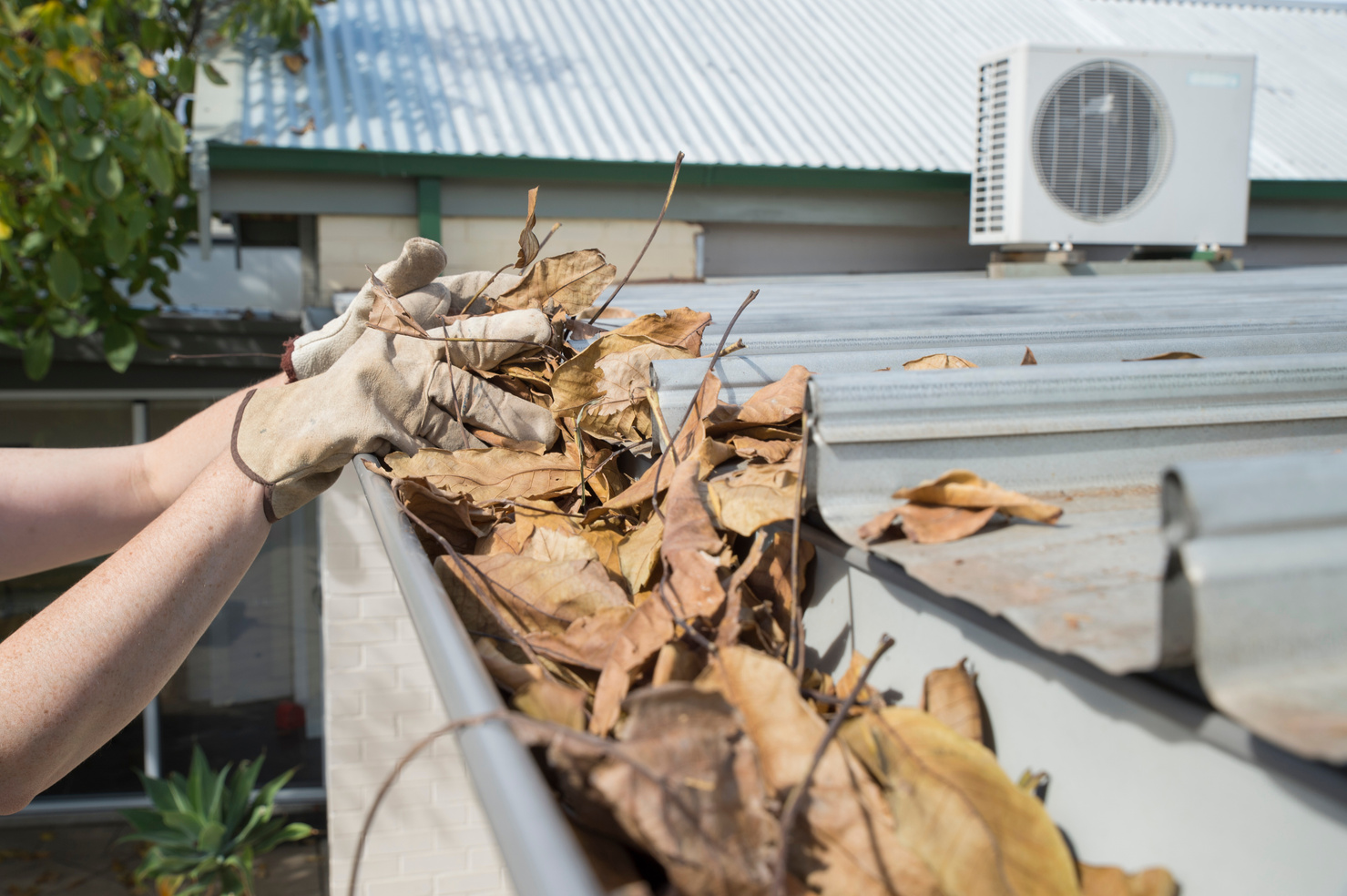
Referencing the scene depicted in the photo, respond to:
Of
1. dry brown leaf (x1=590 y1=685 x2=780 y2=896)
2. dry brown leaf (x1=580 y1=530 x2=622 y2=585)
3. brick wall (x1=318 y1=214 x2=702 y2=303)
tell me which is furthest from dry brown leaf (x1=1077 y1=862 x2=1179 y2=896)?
brick wall (x1=318 y1=214 x2=702 y2=303)

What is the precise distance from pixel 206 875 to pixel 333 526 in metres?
2.36

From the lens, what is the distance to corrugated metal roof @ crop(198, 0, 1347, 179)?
202 inches

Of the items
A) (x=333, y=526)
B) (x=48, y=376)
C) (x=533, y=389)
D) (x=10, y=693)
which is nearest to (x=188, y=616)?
(x=10, y=693)

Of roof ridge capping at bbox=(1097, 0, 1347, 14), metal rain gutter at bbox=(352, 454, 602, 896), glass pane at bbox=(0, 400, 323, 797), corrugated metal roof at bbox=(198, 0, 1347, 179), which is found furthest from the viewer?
roof ridge capping at bbox=(1097, 0, 1347, 14)

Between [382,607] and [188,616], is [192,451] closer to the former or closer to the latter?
[188,616]

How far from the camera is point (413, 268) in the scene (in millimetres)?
1548

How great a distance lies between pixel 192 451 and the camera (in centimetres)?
190

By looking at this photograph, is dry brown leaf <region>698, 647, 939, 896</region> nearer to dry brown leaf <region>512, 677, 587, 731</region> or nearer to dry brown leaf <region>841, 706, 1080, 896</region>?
dry brown leaf <region>841, 706, 1080, 896</region>

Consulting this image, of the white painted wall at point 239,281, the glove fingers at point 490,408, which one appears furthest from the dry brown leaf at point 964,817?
the white painted wall at point 239,281

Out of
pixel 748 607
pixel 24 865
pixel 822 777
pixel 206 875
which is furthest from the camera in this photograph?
pixel 24 865

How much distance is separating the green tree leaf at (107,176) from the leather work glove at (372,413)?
3134 mm

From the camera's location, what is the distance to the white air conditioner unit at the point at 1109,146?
4.91 m

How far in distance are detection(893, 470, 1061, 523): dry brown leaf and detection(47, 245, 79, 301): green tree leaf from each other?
4.50 meters

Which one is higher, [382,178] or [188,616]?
[382,178]
